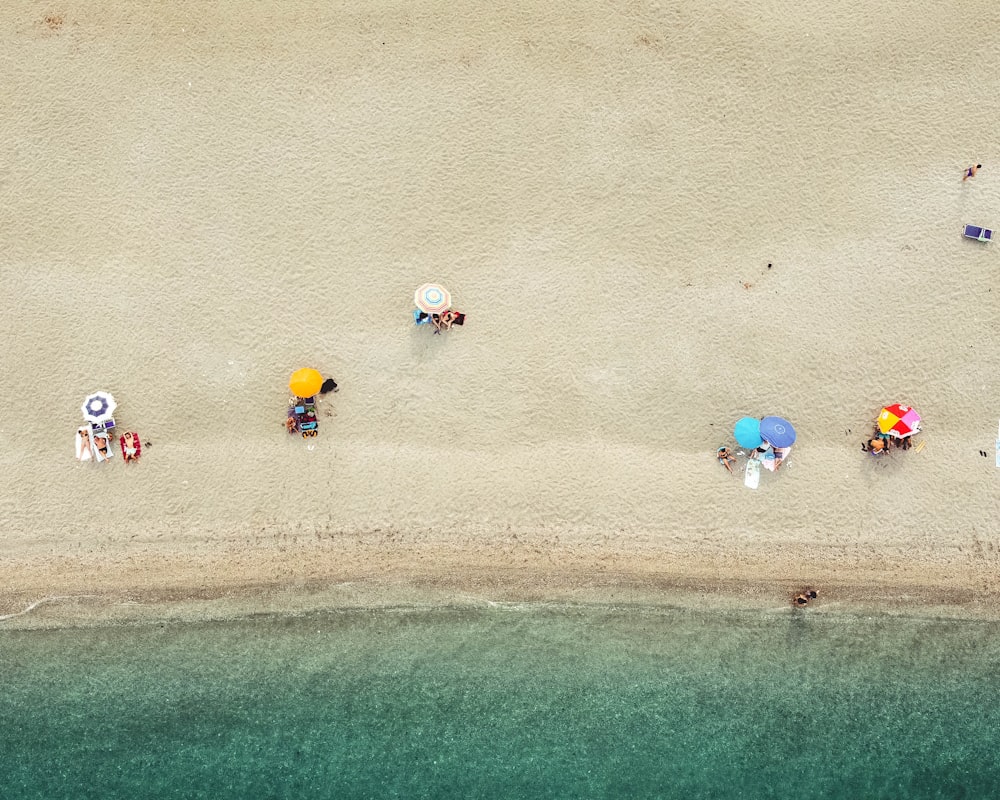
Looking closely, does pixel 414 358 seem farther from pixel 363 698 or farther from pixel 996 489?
pixel 996 489

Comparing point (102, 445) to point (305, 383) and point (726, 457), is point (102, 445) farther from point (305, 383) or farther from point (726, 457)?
point (726, 457)

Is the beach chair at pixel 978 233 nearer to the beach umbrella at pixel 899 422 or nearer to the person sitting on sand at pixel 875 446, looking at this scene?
the beach umbrella at pixel 899 422

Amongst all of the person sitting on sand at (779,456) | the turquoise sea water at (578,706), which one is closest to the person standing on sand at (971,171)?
the person sitting on sand at (779,456)

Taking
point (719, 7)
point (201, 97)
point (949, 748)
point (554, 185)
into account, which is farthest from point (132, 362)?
point (949, 748)

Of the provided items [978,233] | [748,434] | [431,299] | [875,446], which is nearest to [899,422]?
[875,446]

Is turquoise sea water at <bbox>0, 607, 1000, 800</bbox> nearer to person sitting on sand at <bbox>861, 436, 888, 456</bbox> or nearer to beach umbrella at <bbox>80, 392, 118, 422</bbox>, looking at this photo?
person sitting on sand at <bbox>861, 436, 888, 456</bbox>

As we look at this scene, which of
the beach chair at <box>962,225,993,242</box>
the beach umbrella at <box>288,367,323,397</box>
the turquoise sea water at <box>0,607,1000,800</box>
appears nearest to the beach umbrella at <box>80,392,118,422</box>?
the beach umbrella at <box>288,367,323,397</box>
